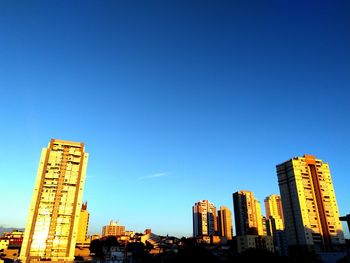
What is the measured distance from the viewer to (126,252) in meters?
133

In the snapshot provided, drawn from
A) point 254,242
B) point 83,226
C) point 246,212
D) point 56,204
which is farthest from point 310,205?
point 83,226

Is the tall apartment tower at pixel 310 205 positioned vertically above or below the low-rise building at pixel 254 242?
above

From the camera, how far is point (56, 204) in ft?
325

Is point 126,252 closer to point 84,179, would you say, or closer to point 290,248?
point 84,179

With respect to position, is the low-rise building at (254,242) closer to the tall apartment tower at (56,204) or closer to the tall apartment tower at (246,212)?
the tall apartment tower at (246,212)

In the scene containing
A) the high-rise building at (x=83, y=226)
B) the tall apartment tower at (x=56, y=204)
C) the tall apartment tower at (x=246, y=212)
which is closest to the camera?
the tall apartment tower at (x=56, y=204)

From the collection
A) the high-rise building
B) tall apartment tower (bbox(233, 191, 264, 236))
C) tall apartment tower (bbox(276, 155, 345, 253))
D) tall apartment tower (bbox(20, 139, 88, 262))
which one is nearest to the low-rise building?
tall apartment tower (bbox(276, 155, 345, 253))

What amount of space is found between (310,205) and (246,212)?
5927 cm

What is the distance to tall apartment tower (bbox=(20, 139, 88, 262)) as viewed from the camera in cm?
9356

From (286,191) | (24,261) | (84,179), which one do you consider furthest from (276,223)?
(24,261)

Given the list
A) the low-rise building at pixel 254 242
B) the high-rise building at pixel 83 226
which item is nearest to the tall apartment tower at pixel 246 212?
the low-rise building at pixel 254 242

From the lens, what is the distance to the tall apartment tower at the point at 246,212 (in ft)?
556

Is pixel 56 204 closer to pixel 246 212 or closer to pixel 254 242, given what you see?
pixel 254 242

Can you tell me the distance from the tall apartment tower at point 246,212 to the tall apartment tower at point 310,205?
50.4 metres
